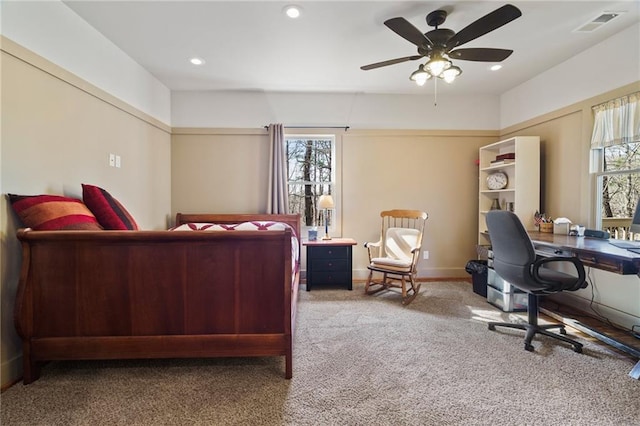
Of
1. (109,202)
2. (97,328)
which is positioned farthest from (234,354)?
(109,202)

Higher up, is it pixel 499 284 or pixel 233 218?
pixel 233 218

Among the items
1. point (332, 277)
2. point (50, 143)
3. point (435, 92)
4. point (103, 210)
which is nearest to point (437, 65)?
point (435, 92)

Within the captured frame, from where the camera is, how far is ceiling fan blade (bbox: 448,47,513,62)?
2.25 m

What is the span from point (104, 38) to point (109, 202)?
1.57 m

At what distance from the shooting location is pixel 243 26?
8.15ft

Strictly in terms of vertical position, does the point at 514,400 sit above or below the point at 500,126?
below

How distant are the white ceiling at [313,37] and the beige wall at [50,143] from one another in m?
0.66

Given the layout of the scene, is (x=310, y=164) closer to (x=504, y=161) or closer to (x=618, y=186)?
(x=504, y=161)

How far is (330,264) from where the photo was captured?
3.73 m

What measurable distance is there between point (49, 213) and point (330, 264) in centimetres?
274

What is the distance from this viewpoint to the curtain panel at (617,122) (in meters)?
2.51

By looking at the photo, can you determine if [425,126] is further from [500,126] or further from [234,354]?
[234,354]

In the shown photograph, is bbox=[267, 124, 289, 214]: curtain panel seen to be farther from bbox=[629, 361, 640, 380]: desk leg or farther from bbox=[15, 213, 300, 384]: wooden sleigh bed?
bbox=[629, 361, 640, 380]: desk leg

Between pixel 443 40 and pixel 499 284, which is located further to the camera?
pixel 499 284
